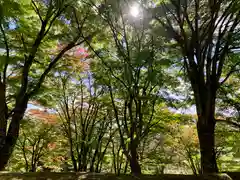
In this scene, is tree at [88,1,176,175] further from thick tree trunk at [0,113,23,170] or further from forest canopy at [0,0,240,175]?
thick tree trunk at [0,113,23,170]

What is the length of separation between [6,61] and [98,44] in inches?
74.8

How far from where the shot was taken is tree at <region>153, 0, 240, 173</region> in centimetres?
315

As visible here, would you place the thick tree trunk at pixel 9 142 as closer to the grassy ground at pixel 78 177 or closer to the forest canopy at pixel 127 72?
the forest canopy at pixel 127 72

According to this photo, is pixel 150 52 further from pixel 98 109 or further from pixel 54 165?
pixel 54 165

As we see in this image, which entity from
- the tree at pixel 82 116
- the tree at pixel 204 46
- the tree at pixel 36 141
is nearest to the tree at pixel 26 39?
the tree at pixel 204 46

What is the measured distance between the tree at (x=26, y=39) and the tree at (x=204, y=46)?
150 cm

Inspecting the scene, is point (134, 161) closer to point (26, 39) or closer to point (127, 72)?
point (127, 72)

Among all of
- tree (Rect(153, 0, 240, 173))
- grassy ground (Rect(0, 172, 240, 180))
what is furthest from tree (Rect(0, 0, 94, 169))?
tree (Rect(153, 0, 240, 173))

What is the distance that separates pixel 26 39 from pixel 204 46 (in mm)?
3617

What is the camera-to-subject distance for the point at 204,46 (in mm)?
3332

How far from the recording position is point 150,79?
328 cm

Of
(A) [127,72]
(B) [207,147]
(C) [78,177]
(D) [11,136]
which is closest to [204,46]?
(A) [127,72]

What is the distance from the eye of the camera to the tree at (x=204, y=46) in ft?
10.3

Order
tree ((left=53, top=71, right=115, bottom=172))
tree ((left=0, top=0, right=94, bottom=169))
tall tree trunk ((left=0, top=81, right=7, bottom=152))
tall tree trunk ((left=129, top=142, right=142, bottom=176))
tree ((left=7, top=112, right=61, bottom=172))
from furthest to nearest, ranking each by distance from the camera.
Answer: tree ((left=7, top=112, right=61, bottom=172)), tree ((left=53, top=71, right=115, bottom=172)), tall tree trunk ((left=0, top=81, right=7, bottom=152)), tree ((left=0, top=0, right=94, bottom=169)), tall tree trunk ((left=129, top=142, right=142, bottom=176))
